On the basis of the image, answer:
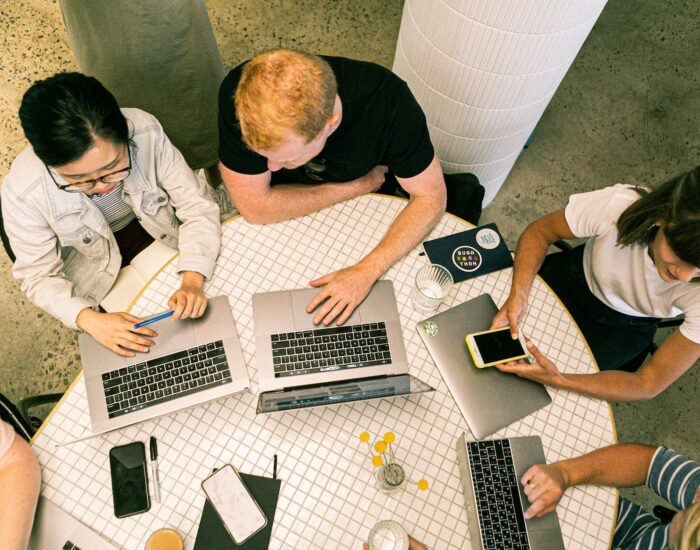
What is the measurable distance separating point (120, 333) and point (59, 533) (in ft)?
1.58

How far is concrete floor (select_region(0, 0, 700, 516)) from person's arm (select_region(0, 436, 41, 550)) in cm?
181

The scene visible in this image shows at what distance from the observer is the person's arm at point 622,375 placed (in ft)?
4.56

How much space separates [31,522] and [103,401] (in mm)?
298

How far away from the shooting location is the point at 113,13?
1.40 m

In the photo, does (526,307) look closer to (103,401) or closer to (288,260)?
(288,260)

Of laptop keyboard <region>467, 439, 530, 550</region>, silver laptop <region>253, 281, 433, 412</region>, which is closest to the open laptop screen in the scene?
silver laptop <region>253, 281, 433, 412</region>

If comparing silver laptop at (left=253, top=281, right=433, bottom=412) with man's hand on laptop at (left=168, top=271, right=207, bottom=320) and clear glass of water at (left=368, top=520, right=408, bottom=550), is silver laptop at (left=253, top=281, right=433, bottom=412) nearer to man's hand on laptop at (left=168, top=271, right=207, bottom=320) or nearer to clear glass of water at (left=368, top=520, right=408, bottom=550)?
man's hand on laptop at (left=168, top=271, right=207, bottom=320)

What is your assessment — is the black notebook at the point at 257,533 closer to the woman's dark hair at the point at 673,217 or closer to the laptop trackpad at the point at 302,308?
the laptop trackpad at the point at 302,308

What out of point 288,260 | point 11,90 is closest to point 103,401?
point 288,260

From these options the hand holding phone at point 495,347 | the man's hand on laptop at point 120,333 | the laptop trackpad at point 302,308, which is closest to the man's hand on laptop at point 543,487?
the hand holding phone at point 495,347

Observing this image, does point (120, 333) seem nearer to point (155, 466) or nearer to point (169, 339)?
point (169, 339)

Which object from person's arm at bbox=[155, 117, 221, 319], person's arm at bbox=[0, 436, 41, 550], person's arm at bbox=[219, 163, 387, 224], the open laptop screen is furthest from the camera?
person's arm at bbox=[219, 163, 387, 224]

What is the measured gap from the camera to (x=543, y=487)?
127 centimetres

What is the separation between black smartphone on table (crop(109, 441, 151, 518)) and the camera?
1.26 m
